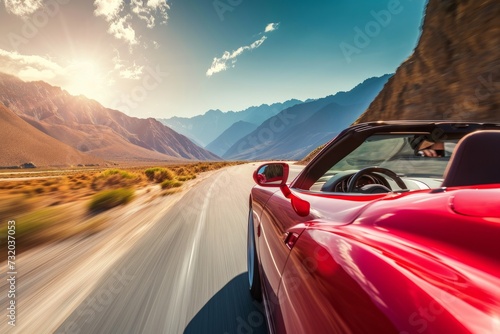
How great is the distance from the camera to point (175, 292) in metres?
3.12

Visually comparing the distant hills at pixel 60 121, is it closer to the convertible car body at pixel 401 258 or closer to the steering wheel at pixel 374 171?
the steering wheel at pixel 374 171

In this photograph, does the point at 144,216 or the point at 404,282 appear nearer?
the point at 404,282

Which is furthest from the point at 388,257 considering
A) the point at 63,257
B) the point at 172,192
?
the point at 172,192

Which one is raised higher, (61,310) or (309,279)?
(309,279)

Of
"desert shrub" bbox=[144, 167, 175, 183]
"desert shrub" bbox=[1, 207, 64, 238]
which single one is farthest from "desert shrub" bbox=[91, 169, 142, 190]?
"desert shrub" bbox=[1, 207, 64, 238]

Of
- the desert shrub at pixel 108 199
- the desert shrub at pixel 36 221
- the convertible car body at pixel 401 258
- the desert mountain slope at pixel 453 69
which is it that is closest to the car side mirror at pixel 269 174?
the convertible car body at pixel 401 258

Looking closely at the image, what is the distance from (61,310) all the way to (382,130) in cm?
318

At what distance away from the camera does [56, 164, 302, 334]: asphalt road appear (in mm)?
2521

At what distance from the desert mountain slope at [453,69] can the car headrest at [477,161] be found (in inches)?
449

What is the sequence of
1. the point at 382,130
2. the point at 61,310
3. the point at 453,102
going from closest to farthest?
1. the point at 382,130
2. the point at 61,310
3. the point at 453,102

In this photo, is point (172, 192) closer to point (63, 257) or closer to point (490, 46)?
point (63, 257)

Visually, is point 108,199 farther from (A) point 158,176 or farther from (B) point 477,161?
(A) point 158,176

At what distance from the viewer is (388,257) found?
0.94 metres

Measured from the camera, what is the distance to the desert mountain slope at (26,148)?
92500 mm
